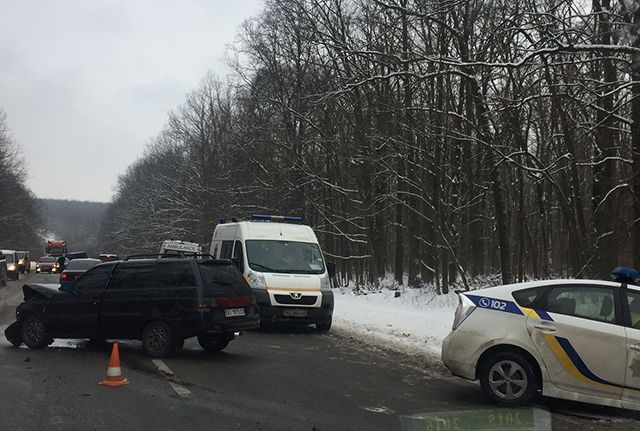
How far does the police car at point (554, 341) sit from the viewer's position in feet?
21.9

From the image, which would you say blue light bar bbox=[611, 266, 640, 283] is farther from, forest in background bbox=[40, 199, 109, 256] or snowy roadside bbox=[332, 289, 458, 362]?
forest in background bbox=[40, 199, 109, 256]

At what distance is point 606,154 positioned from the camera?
14.6 metres

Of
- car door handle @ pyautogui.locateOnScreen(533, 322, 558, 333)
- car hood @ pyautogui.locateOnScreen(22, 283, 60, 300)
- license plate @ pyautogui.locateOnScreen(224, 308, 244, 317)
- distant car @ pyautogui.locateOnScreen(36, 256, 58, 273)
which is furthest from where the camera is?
distant car @ pyautogui.locateOnScreen(36, 256, 58, 273)

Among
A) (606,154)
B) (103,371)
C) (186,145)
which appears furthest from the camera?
(186,145)

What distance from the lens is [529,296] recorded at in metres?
7.30

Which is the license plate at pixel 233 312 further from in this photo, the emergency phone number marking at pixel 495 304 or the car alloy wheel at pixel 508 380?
the car alloy wheel at pixel 508 380

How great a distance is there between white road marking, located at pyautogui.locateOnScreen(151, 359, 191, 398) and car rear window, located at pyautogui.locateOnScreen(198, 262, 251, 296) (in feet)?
4.28

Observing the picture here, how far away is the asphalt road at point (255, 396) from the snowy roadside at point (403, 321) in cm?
172

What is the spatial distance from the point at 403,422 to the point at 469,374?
1373 millimetres

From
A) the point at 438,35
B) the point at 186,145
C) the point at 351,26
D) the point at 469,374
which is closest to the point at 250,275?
the point at 469,374

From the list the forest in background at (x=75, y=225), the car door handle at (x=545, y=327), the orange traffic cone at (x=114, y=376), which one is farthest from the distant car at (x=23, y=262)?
the forest in background at (x=75, y=225)

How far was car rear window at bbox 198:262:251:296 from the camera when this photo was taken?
10211mm

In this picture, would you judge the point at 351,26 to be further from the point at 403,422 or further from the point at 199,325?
the point at 403,422

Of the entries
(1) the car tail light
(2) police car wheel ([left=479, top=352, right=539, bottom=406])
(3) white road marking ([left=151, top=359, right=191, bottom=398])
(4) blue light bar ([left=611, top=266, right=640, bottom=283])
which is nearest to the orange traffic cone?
(3) white road marking ([left=151, top=359, right=191, bottom=398])
